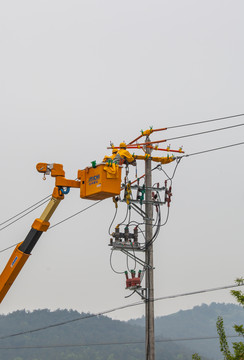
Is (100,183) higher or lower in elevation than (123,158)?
lower

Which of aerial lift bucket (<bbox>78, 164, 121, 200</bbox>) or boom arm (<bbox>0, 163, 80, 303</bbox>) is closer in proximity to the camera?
aerial lift bucket (<bbox>78, 164, 121, 200</bbox>)

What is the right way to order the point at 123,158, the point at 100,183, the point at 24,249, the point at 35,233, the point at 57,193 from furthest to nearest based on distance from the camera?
the point at 123,158, the point at 24,249, the point at 35,233, the point at 57,193, the point at 100,183

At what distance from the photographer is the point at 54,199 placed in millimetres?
21844

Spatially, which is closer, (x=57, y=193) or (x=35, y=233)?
(x=57, y=193)

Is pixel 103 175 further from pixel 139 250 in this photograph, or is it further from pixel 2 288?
pixel 2 288

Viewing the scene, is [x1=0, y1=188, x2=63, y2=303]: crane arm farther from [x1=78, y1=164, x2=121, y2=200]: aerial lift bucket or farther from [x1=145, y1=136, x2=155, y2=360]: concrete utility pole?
[x1=145, y1=136, x2=155, y2=360]: concrete utility pole

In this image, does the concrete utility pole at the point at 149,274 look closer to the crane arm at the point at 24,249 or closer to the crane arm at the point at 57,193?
the crane arm at the point at 57,193

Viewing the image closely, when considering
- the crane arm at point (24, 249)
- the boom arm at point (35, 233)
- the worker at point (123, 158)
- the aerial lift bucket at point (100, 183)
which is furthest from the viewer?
the worker at point (123, 158)

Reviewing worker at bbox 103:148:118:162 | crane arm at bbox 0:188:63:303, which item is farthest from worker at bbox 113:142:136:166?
crane arm at bbox 0:188:63:303

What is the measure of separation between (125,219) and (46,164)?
3406 millimetres

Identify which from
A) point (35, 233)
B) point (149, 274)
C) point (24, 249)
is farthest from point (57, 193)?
point (149, 274)

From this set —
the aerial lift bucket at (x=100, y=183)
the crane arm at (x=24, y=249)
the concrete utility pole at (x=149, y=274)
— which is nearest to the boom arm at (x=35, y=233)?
the crane arm at (x=24, y=249)

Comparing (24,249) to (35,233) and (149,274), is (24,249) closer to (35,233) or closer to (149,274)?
(35,233)

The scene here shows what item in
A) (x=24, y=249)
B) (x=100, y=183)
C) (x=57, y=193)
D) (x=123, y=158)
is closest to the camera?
(x=100, y=183)
